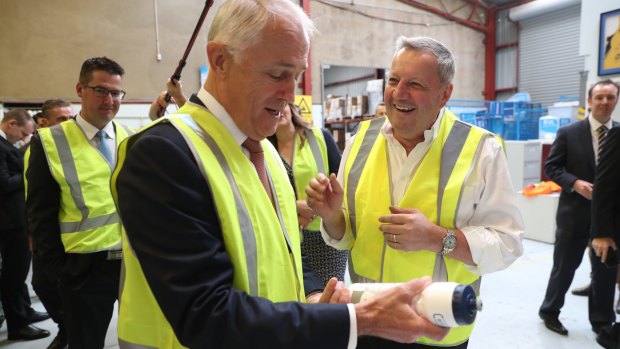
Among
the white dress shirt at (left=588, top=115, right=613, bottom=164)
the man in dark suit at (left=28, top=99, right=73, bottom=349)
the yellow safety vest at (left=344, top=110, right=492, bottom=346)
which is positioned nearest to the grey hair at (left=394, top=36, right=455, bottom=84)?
the yellow safety vest at (left=344, top=110, right=492, bottom=346)

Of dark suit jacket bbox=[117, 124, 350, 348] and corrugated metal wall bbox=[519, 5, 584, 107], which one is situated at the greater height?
corrugated metal wall bbox=[519, 5, 584, 107]

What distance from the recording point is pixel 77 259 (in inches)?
78.3

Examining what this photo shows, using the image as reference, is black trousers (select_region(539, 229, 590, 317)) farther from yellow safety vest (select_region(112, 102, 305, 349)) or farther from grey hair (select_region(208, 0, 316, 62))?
grey hair (select_region(208, 0, 316, 62))

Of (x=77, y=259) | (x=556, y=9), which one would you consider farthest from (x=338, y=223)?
(x=556, y=9)

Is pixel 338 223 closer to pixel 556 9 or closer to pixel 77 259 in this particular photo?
pixel 77 259

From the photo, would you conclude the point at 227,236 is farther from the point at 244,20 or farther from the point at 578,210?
the point at 578,210

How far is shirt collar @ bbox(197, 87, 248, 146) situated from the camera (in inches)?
37.9

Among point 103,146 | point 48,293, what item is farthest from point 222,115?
point 48,293

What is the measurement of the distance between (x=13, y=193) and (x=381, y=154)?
2.99m

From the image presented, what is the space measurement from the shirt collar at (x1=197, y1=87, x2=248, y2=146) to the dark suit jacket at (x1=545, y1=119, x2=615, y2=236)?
9.80 ft

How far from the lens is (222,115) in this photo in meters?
0.96

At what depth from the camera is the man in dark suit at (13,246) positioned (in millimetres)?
3035

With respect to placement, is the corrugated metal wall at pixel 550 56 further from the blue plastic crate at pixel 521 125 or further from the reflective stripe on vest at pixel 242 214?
the reflective stripe on vest at pixel 242 214

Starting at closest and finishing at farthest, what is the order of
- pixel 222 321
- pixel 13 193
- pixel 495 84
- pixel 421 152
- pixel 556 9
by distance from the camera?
pixel 222 321, pixel 421 152, pixel 13 193, pixel 556 9, pixel 495 84
